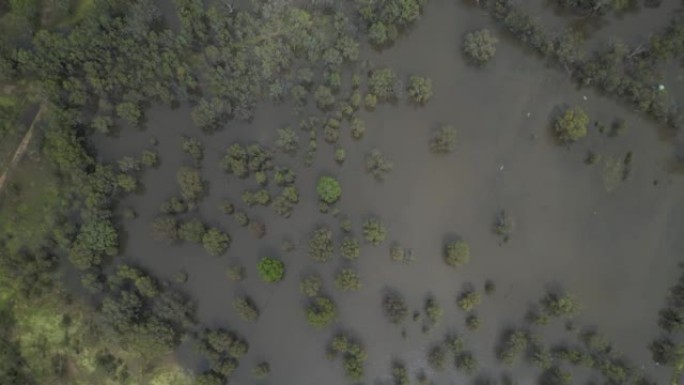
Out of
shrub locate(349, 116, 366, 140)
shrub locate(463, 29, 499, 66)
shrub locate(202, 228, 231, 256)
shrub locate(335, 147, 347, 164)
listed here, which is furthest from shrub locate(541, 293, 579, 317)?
shrub locate(202, 228, 231, 256)

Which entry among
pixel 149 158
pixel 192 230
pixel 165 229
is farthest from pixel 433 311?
pixel 149 158

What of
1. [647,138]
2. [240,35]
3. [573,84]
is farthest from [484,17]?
[240,35]

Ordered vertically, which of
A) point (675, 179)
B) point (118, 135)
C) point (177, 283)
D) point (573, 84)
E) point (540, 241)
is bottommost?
point (177, 283)

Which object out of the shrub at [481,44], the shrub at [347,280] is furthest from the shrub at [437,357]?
the shrub at [481,44]

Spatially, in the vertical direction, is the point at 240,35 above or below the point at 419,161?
above

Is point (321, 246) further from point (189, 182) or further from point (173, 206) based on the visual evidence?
point (173, 206)

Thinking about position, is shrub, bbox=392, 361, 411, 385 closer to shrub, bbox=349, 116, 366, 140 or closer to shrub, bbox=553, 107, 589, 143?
shrub, bbox=349, 116, 366, 140

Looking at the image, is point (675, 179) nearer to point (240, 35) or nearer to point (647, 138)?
point (647, 138)
